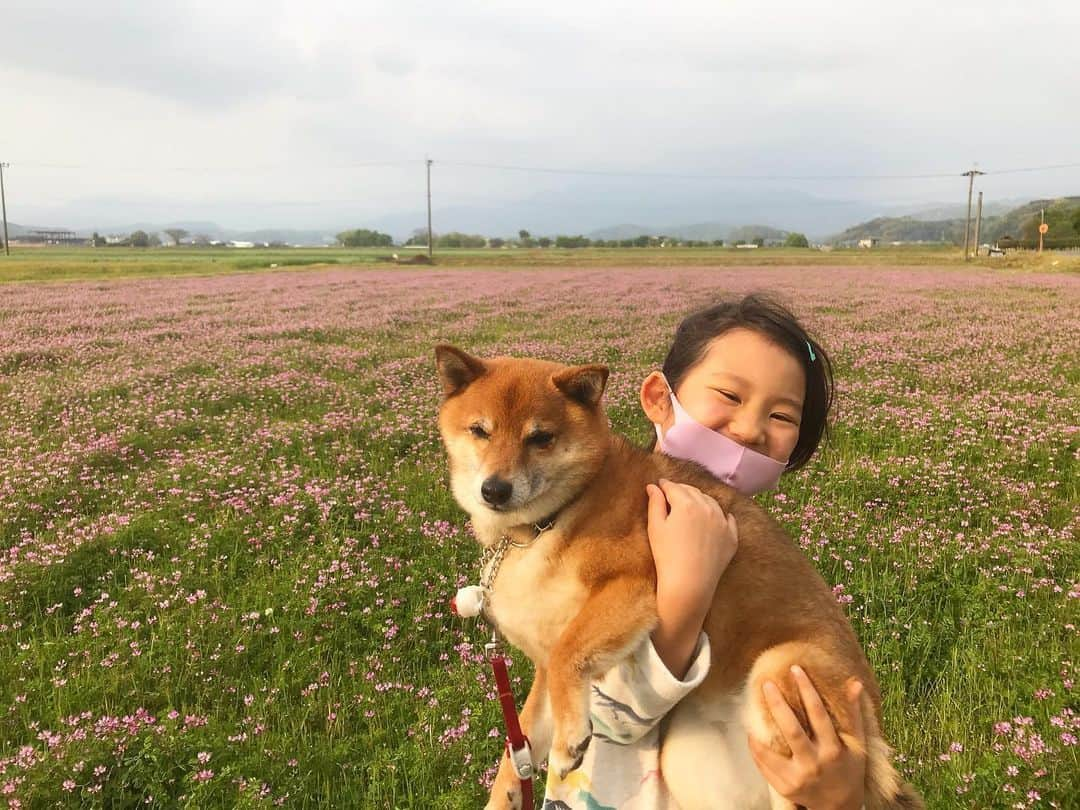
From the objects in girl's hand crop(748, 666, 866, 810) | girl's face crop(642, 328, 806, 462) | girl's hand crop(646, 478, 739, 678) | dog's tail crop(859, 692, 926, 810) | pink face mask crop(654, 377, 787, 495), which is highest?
girl's face crop(642, 328, 806, 462)

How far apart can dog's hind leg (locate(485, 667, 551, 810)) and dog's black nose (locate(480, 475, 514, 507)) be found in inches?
30.6

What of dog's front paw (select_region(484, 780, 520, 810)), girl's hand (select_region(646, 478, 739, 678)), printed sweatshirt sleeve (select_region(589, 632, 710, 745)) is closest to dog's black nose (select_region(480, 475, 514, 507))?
girl's hand (select_region(646, 478, 739, 678))

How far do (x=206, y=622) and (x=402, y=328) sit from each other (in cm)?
1485

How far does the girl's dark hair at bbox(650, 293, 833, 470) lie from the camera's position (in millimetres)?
3209

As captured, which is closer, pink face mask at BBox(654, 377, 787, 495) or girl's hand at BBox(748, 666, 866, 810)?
girl's hand at BBox(748, 666, 866, 810)

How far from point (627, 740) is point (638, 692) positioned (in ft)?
0.79

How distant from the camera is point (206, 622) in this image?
439cm

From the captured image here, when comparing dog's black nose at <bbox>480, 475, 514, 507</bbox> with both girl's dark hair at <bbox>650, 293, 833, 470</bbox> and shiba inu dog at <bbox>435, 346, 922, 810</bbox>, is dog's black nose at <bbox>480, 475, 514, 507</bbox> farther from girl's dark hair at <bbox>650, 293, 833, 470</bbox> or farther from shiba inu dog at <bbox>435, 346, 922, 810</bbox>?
girl's dark hair at <bbox>650, 293, 833, 470</bbox>

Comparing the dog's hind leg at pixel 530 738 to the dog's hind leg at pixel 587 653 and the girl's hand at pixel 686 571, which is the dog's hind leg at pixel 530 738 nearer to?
the dog's hind leg at pixel 587 653

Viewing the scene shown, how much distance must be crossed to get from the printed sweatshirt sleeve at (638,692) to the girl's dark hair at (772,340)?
1.50 metres

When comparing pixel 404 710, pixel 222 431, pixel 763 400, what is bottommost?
pixel 404 710

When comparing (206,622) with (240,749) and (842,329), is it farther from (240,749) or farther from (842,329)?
(842,329)

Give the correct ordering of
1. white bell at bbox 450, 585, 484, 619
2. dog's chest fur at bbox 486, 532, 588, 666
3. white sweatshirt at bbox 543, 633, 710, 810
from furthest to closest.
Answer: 1. white bell at bbox 450, 585, 484, 619
2. dog's chest fur at bbox 486, 532, 588, 666
3. white sweatshirt at bbox 543, 633, 710, 810

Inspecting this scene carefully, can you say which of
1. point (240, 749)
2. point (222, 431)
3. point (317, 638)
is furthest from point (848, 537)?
point (222, 431)
